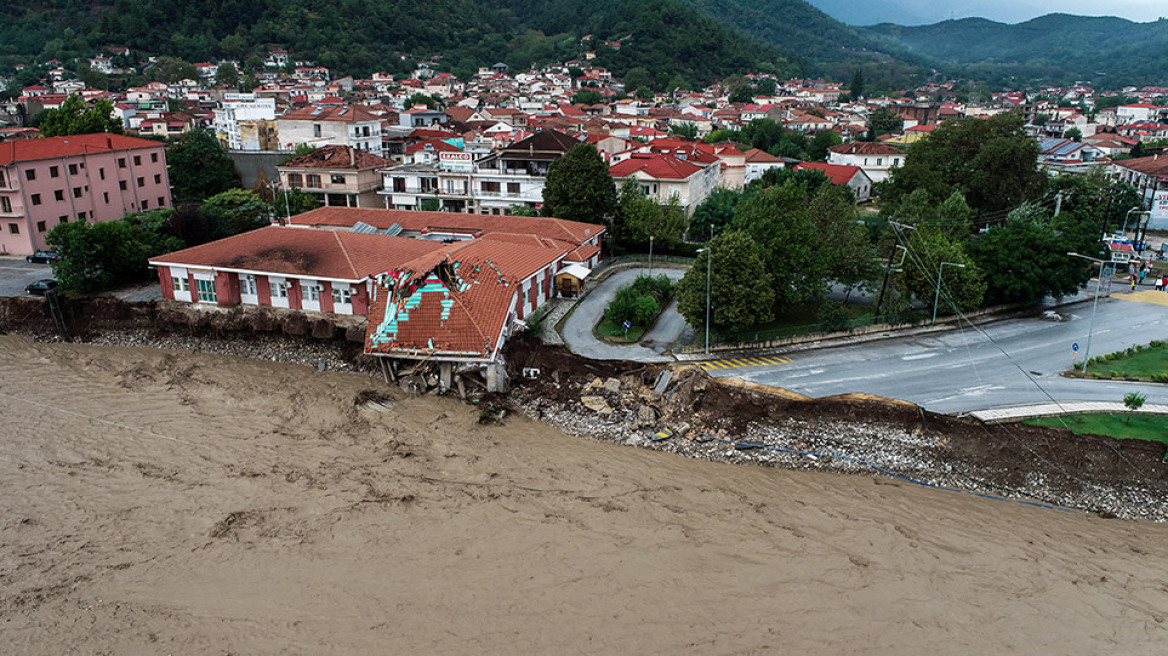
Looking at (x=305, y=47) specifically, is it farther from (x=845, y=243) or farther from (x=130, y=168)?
(x=845, y=243)

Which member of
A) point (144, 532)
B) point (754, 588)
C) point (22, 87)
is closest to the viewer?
point (754, 588)

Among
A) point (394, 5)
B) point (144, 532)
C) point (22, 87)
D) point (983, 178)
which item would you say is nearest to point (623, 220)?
point (983, 178)

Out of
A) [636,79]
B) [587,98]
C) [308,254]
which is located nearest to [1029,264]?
[308,254]

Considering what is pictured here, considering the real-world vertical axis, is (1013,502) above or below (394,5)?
below

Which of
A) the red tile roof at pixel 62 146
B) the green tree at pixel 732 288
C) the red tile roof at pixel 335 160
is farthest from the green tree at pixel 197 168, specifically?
the green tree at pixel 732 288

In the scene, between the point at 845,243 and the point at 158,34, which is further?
the point at 158,34

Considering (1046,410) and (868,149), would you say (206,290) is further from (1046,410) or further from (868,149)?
(868,149)
